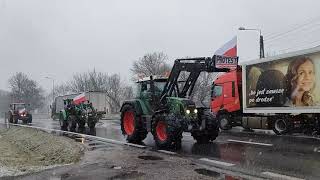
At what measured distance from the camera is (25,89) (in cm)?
10550

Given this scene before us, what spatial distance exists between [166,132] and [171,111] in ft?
3.23

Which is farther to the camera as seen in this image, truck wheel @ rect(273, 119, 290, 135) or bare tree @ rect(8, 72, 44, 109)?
bare tree @ rect(8, 72, 44, 109)

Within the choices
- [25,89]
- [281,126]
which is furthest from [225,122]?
A: [25,89]

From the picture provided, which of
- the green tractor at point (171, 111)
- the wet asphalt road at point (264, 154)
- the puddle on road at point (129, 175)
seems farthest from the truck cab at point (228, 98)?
the puddle on road at point (129, 175)

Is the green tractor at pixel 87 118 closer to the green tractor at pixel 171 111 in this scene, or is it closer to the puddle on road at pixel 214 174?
the green tractor at pixel 171 111

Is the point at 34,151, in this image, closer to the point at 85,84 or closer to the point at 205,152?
the point at 205,152

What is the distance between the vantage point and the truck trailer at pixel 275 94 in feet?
55.4

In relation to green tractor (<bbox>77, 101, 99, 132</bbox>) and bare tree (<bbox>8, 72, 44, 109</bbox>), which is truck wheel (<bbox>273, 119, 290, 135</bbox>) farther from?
bare tree (<bbox>8, 72, 44, 109</bbox>)

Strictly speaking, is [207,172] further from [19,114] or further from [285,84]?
[19,114]

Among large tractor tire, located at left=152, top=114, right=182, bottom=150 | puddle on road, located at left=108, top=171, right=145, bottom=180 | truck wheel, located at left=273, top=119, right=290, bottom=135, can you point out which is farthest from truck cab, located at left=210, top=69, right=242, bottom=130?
puddle on road, located at left=108, top=171, right=145, bottom=180

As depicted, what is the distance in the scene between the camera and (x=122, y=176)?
30.5 ft

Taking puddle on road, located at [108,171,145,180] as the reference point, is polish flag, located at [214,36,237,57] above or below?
above

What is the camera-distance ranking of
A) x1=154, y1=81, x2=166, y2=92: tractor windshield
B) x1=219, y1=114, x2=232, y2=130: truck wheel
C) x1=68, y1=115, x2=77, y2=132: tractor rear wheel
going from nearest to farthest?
1. x1=154, y1=81, x2=166, y2=92: tractor windshield
2. x1=219, y1=114, x2=232, y2=130: truck wheel
3. x1=68, y1=115, x2=77, y2=132: tractor rear wheel

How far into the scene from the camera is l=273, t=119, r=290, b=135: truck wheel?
1800 centimetres
